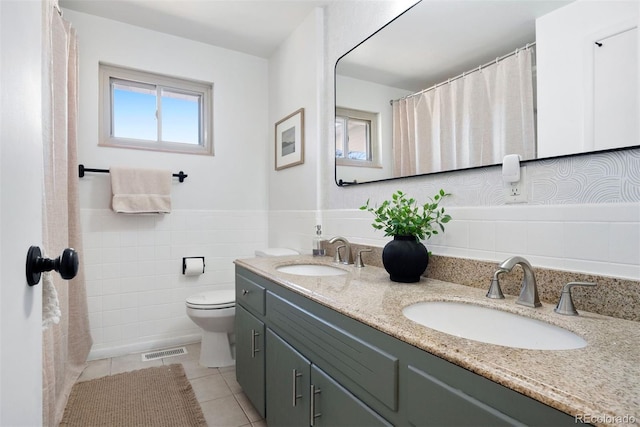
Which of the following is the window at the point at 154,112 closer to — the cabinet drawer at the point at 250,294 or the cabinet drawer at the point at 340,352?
the cabinet drawer at the point at 250,294

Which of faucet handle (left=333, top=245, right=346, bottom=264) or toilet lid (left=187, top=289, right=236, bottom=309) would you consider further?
toilet lid (left=187, top=289, right=236, bottom=309)

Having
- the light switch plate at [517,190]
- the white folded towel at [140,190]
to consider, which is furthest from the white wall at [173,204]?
the light switch plate at [517,190]

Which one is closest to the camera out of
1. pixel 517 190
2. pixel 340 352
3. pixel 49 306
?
pixel 49 306

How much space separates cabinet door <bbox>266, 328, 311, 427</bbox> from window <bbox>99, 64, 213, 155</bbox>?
1.91m

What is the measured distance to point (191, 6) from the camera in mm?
2236

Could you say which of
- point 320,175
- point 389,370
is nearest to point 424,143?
point 320,175

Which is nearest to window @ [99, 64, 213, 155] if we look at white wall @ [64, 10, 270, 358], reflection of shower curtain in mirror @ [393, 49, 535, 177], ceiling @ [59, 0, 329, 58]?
white wall @ [64, 10, 270, 358]

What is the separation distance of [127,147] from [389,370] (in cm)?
249

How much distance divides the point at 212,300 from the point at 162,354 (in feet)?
2.19

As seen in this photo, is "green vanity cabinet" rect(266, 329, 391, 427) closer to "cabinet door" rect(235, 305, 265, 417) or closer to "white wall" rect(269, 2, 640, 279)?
"cabinet door" rect(235, 305, 265, 417)

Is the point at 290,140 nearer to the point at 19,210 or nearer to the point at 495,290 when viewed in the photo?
the point at 495,290

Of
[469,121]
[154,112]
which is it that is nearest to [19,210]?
[469,121]

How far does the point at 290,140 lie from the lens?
2.59 metres

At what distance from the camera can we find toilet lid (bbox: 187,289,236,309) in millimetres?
2191
